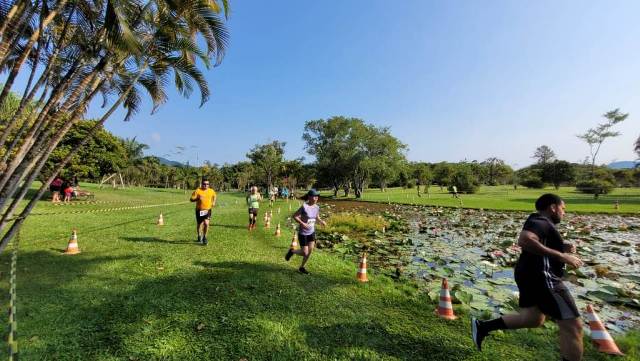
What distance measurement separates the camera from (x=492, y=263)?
31.4ft

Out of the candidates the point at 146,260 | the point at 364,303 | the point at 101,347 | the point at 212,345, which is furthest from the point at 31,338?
the point at 364,303

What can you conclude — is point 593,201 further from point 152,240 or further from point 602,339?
point 152,240

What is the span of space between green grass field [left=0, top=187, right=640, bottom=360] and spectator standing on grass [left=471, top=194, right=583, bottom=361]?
88 cm

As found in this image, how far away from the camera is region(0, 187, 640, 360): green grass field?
13.7 ft

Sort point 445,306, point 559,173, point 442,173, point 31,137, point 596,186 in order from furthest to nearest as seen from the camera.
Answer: point 442,173 < point 559,173 < point 596,186 < point 445,306 < point 31,137

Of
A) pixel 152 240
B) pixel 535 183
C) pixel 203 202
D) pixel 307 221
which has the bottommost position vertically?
pixel 152 240

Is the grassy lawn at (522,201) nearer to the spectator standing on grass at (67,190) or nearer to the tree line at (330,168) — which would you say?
the tree line at (330,168)

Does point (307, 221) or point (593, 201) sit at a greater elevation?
point (307, 221)

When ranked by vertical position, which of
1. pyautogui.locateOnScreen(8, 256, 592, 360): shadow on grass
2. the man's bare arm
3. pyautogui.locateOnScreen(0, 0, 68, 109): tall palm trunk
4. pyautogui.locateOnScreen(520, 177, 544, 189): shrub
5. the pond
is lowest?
the pond

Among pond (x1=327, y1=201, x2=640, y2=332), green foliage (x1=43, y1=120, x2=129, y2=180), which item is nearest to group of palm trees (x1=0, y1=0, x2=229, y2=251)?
pond (x1=327, y1=201, x2=640, y2=332)

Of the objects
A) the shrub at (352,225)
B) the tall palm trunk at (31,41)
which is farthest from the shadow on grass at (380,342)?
the shrub at (352,225)

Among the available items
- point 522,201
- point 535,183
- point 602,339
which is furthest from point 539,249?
point 535,183

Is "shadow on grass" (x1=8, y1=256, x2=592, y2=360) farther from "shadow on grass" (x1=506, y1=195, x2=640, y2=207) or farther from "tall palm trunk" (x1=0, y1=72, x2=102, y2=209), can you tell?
"shadow on grass" (x1=506, y1=195, x2=640, y2=207)

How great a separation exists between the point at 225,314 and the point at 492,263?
8311 millimetres
